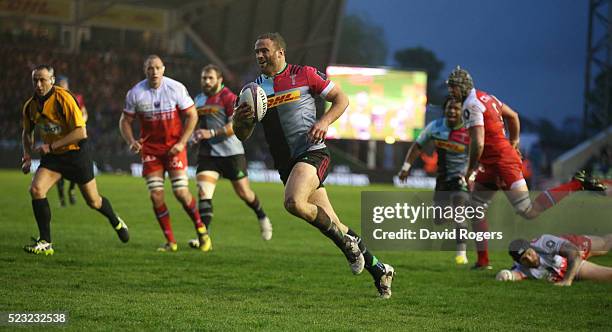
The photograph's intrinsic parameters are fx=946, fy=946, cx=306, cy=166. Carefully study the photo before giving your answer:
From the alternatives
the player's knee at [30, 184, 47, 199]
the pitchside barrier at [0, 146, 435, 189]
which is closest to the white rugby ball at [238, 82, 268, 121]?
the player's knee at [30, 184, 47, 199]

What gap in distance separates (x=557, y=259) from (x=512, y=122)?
69.2 inches

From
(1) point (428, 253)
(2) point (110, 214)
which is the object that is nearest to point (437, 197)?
(1) point (428, 253)

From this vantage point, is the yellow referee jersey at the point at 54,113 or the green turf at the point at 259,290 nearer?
the green turf at the point at 259,290

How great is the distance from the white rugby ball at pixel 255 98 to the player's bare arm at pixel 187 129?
13.0ft

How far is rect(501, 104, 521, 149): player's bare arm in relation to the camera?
37.3ft

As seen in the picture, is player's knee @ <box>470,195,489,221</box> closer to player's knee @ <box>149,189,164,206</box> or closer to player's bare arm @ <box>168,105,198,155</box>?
player's bare arm @ <box>168,105,198,155</box>

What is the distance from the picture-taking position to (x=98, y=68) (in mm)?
40969

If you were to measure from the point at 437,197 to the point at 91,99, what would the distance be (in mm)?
28741

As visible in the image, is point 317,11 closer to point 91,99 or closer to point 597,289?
point 91,99

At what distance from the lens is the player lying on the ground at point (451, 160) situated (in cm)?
1301

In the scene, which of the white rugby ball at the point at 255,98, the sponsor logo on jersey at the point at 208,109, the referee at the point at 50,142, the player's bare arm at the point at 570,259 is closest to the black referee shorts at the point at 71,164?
the referee at the point at 50,142

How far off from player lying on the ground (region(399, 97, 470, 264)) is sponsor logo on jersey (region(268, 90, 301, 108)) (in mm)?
4329

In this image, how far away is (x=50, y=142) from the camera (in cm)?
1182

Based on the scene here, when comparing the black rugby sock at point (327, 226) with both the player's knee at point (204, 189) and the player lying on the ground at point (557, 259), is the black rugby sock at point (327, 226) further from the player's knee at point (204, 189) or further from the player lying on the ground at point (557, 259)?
the player's knee at point (204, 189)
